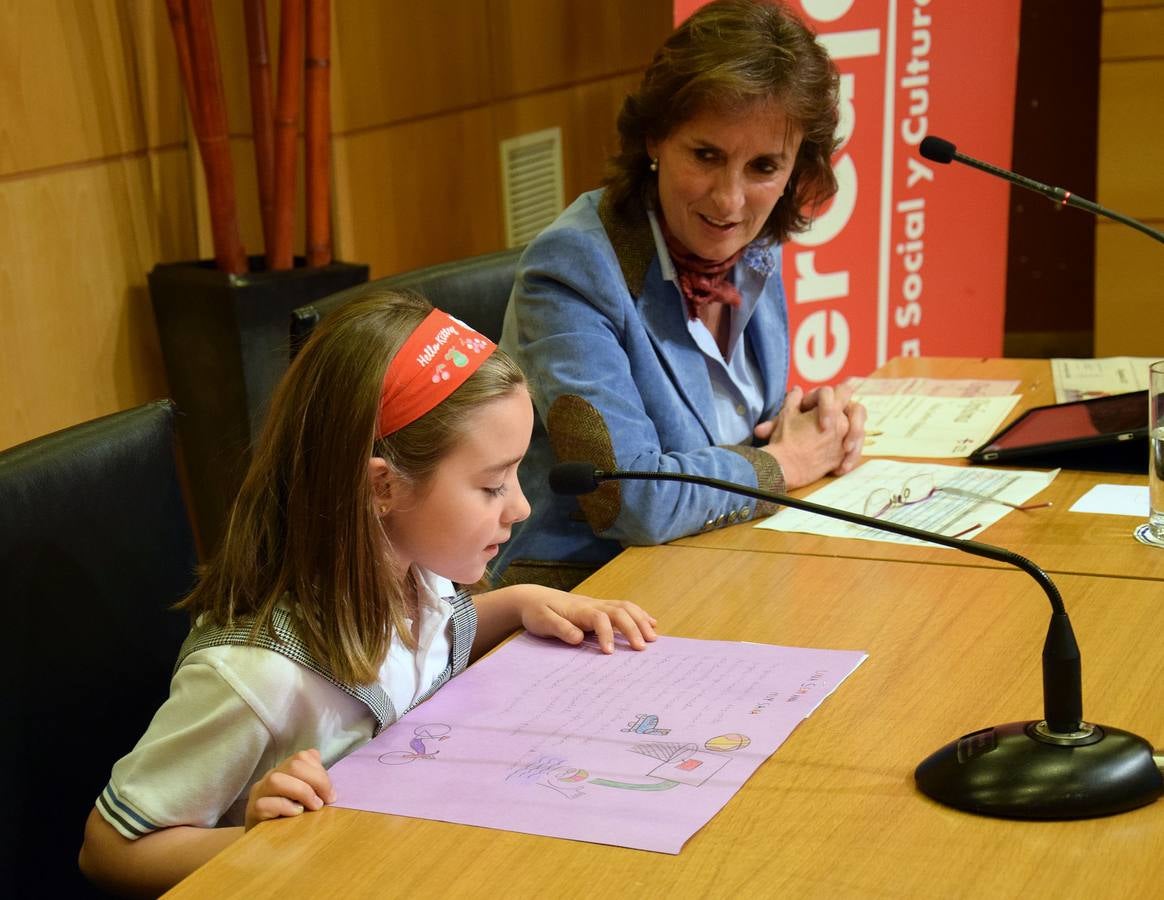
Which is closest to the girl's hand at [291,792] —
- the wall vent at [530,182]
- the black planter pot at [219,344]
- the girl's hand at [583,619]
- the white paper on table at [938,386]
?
the girl's hand at [583,619]

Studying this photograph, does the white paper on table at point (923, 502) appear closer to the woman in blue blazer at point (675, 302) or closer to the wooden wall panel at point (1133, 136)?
the woman in blue blazer at point (675, 302)

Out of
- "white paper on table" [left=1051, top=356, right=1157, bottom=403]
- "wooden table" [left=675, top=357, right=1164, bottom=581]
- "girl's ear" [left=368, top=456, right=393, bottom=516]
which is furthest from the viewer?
"white paper on table" [left=1051, top=356, right=1157, bottom=403]

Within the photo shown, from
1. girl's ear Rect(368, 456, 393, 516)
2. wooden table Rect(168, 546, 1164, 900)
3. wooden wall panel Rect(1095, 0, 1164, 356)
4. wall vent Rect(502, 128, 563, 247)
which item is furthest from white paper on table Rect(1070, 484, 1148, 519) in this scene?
wooden wall panel Rect(1095, 0, 1164, 356)

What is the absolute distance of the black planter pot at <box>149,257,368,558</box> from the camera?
288cm

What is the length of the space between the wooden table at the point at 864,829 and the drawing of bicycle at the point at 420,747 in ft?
0.32

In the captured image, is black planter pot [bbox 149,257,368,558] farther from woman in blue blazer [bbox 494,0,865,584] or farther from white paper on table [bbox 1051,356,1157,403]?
white paper on table [bbox 1051,356,1157,403]

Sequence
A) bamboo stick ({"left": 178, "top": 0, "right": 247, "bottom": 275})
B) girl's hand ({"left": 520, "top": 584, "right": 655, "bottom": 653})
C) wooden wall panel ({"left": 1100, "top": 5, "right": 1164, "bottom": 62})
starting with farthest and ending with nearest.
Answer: wooden wall panel ({"left": 1100, "top": 5, "right": 1164, "bottom": 62}) → bamboo stick ({"left": 178, "top": 0, "right": 247, "bottom": 275}) → girl's hand ({"left": 520, "top": 584, "right": 655, "bottom": 653})

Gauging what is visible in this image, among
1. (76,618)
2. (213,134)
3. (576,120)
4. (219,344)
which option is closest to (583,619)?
(76,618)

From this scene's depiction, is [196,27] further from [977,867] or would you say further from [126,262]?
[977,867]

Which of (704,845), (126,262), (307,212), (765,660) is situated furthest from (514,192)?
(704,845)

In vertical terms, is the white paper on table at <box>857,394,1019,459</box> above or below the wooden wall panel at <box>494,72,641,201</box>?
below

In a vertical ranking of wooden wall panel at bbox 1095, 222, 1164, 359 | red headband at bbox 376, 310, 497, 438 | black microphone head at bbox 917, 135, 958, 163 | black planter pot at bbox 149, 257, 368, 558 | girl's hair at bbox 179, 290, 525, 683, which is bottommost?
wooden wall panel at bbox 1095, 222, 1164, 359

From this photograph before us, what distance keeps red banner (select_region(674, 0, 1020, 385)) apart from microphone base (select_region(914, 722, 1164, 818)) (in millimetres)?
2478

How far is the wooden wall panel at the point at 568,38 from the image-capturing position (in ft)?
13.1
